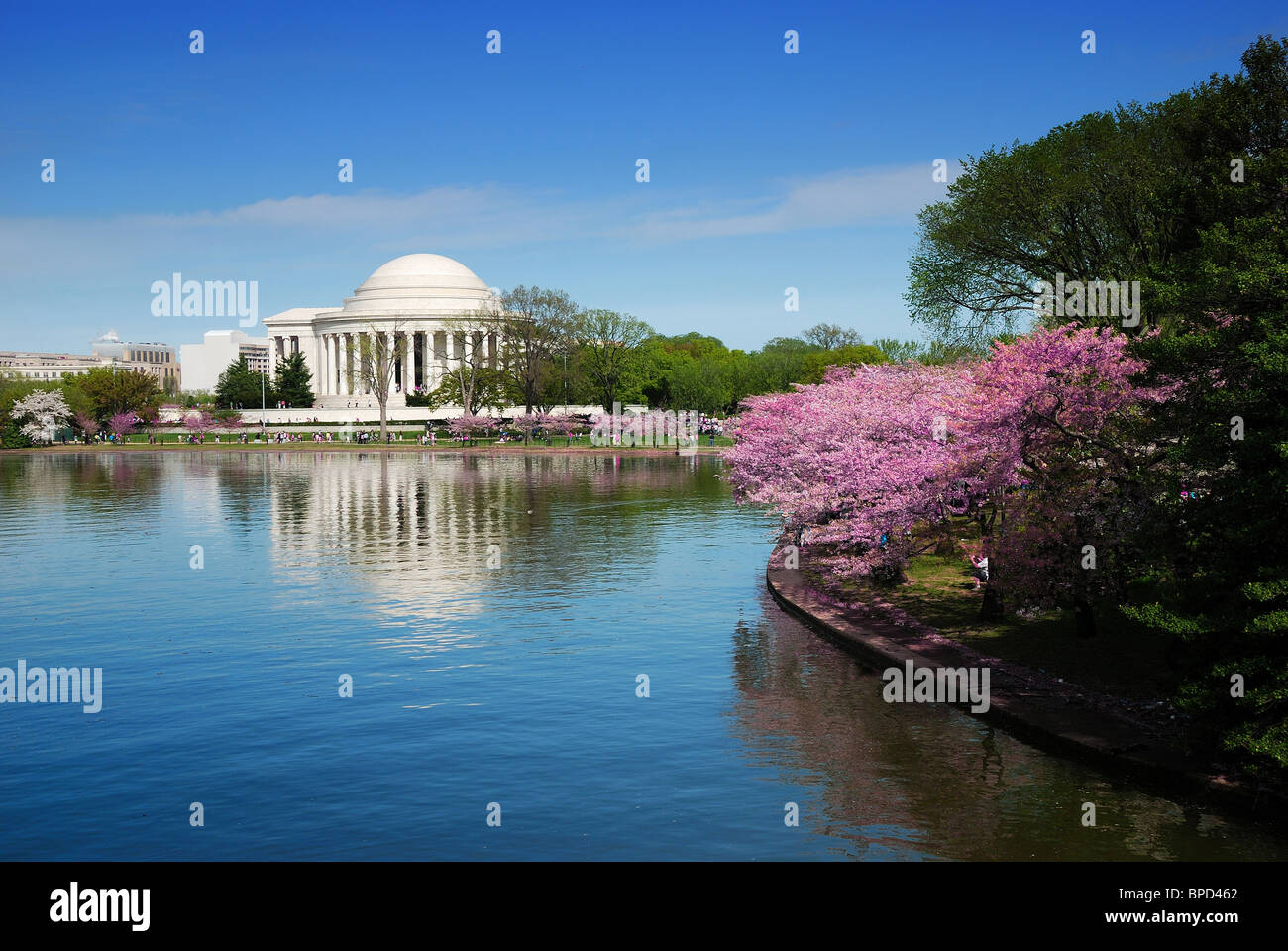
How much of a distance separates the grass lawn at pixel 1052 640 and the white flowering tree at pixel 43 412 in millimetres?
123697

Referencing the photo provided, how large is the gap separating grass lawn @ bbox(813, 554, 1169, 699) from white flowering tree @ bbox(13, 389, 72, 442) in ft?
406

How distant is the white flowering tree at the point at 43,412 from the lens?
412 feet

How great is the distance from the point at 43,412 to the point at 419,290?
47.5m

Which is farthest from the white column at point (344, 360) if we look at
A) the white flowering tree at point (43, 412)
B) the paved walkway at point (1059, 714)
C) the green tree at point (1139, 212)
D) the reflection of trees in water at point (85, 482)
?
the paved walkway at point (1059, 714)

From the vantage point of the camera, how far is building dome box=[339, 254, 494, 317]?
149m

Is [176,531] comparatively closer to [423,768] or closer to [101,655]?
[101,655]

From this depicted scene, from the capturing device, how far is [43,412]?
127 meters

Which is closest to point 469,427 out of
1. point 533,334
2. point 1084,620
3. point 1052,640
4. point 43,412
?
point 533,334

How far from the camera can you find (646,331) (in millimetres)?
→ 124875

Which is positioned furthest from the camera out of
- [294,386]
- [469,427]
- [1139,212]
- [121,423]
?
[294,386]

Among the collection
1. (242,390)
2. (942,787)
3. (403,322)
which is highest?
(403,322)

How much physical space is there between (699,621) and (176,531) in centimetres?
2149

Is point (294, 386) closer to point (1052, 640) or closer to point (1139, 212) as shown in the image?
point (1139, 212)
